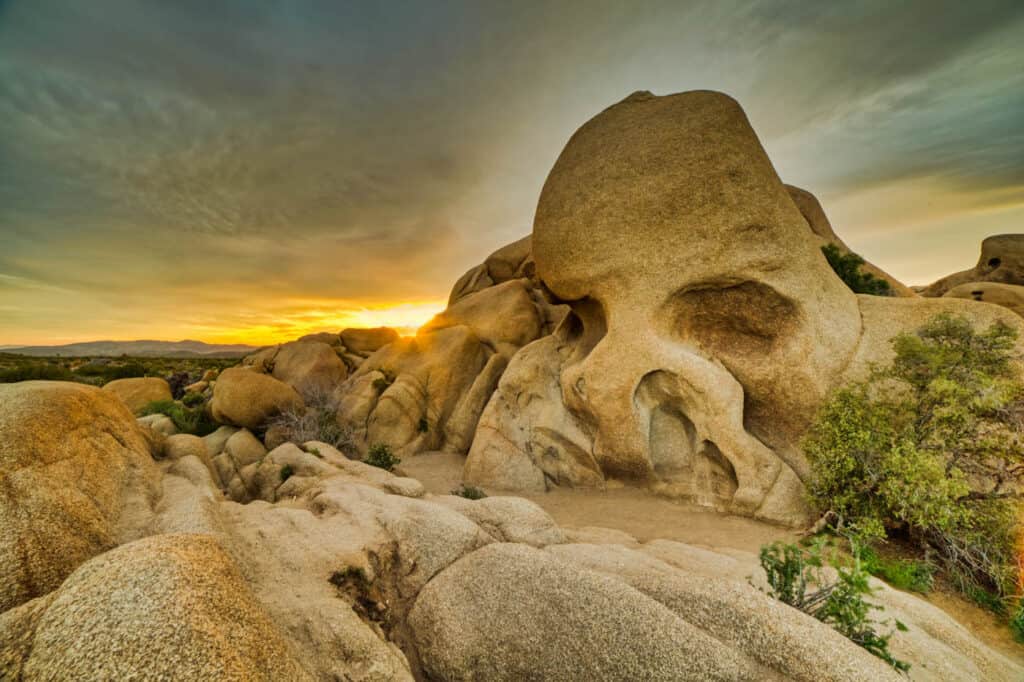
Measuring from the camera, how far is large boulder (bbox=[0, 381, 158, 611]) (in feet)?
11.6

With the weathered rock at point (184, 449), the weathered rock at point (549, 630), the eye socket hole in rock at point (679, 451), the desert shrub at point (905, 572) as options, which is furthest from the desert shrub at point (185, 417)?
the desert shrub at point (905, 572)

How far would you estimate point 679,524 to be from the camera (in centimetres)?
976

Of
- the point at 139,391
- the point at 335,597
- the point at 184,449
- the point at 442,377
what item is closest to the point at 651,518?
the point at 335,597

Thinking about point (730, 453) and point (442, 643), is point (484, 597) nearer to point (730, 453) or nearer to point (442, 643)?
point (442, 643)

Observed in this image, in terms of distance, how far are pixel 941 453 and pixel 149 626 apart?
11.9m

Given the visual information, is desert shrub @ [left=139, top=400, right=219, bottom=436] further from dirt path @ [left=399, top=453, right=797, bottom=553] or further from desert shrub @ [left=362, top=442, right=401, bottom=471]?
dirt path @ [left=399, top=453, right=797, bottom=553]

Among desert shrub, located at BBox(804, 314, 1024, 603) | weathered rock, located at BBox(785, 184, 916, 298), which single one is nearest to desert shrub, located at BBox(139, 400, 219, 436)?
desert shrub, located at BBox(804, 314, 1024, 603)

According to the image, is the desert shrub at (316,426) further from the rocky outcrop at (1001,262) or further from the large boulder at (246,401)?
the rocky outcrop at (1001,262)

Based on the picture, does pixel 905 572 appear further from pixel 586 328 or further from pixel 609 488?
pixel 586 328

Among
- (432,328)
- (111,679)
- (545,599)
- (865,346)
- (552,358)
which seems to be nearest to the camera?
(111,679)

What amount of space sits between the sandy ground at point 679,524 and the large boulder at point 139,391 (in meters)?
16.3

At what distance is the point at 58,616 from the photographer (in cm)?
239

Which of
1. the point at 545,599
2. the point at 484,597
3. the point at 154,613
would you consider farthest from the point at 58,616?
the point at 545,599

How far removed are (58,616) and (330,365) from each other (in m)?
21.0
